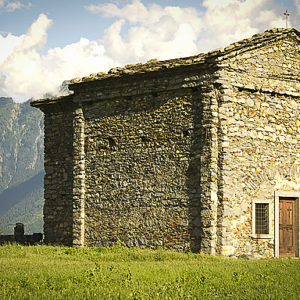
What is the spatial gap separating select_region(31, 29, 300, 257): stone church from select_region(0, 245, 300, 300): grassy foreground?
149cm

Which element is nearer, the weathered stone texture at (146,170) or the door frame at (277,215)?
the weathered stone texture at (146,170)

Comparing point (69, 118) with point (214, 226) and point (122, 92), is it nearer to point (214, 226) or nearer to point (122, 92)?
point (122, 92)

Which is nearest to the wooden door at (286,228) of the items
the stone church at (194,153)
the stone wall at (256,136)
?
the stone church at (194,153)

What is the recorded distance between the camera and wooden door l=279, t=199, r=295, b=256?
13.8m

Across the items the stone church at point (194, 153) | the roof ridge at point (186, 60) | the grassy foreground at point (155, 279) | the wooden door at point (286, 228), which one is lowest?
the grassy foreground at point (155, 279)

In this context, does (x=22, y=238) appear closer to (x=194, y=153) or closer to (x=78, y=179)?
(x=78, y=179)

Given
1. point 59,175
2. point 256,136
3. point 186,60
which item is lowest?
point 59,175

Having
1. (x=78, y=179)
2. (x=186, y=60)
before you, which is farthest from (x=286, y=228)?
(x=78, y=179)

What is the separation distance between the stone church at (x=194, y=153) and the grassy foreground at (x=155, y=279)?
4.87 feet

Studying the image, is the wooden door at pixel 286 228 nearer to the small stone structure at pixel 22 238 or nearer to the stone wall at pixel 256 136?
the stone wall at pixel 256 136

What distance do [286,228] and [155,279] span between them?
6299mm

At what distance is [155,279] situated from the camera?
8.91m

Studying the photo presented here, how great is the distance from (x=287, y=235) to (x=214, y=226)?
252 centimetres

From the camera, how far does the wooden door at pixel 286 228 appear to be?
13797mm
